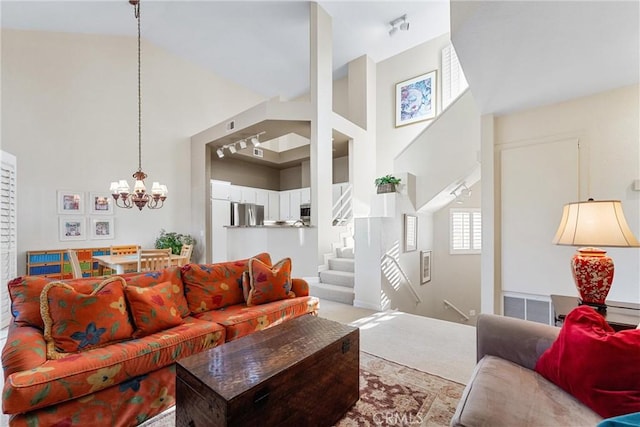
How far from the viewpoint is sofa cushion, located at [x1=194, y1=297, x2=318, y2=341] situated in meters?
2.23

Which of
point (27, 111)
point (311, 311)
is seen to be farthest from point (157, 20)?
point (311, 311)

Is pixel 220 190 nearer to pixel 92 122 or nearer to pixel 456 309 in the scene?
pixel 92 122

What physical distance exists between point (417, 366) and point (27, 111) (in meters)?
6.73

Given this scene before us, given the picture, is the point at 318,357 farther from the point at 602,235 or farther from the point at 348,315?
the point at 348,315

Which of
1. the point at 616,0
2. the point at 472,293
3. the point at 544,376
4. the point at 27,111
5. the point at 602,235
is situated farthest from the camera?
the point at 472,293

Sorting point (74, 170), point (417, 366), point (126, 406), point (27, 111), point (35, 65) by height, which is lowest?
point (417, 366)

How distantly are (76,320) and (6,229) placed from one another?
296cm

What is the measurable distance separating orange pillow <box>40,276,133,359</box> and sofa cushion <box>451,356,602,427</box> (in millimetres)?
2040

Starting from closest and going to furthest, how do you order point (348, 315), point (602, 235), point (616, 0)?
point (616, 0)
point (602, 235)
point (348, 315)

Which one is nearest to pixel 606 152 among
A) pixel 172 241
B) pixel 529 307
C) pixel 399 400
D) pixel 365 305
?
pixel 529 307

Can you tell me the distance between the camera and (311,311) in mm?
2955

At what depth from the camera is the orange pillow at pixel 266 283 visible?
2.69 meters

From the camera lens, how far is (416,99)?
6.38 meters

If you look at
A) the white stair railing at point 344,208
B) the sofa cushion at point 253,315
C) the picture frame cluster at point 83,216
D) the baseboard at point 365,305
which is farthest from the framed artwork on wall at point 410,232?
the picture frame cluster at point 83,216
